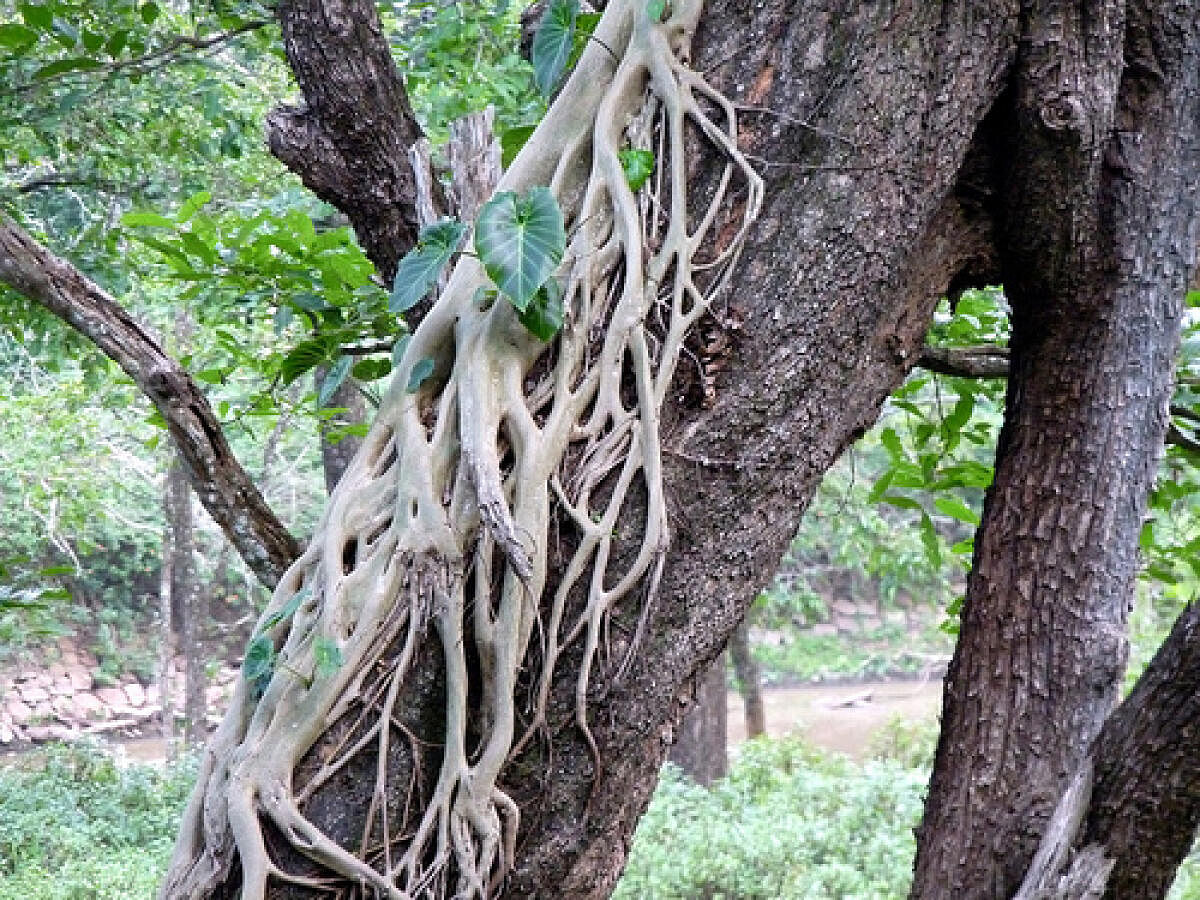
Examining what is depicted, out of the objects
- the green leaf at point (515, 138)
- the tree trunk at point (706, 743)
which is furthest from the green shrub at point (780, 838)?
the green leaf at point (515, 138)

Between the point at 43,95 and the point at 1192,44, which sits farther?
the point at 43,95

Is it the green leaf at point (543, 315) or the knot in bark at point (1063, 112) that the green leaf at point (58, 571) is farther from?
the knot in bark at point (1063, 112)

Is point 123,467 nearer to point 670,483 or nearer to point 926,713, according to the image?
point 926,713

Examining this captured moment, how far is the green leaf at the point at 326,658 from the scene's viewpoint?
124 centimetres

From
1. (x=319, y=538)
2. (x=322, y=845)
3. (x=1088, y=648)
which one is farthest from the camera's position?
(x=1088, y=648)

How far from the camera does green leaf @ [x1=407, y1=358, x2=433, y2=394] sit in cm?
139

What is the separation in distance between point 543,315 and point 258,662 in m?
0.51

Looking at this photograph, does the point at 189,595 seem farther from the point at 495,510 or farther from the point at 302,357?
the point at 495,510

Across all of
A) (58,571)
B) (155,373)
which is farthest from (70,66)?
→ (58,571)

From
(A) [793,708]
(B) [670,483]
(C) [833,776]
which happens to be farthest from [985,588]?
(A) [793,708]

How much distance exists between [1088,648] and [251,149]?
507 cm

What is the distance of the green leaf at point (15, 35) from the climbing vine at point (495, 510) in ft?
4.05

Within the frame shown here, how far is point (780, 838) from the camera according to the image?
17.7 feet

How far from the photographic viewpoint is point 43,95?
11.2 ft
